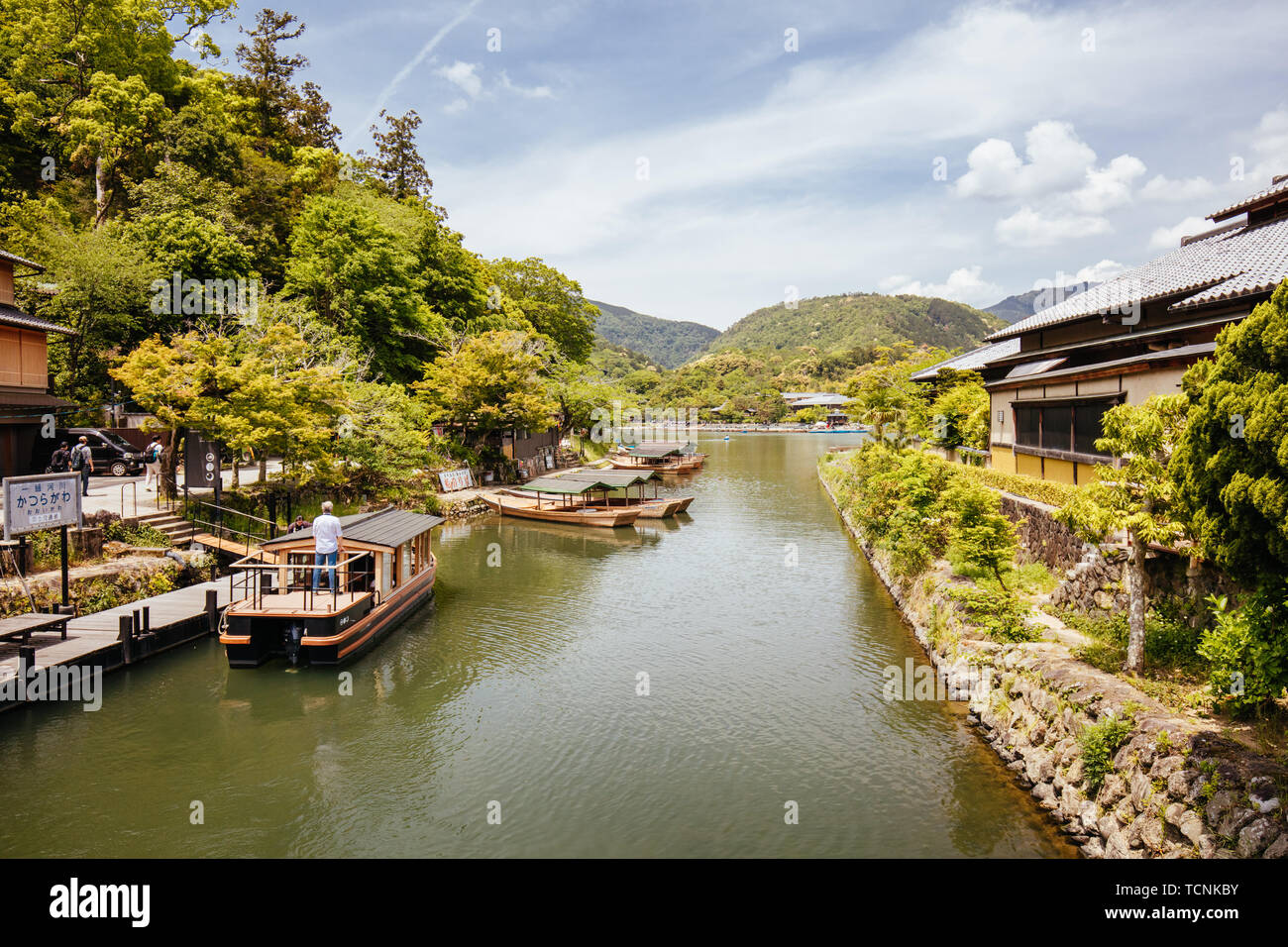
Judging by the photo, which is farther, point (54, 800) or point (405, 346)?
point (405, 346)

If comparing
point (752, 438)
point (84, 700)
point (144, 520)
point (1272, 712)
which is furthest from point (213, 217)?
point (752, 438)

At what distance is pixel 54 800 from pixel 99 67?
155 feet

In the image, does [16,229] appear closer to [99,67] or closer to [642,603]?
[99,67]

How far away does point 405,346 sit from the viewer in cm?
5172

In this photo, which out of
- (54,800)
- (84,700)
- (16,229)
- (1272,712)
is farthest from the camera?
(16,229)

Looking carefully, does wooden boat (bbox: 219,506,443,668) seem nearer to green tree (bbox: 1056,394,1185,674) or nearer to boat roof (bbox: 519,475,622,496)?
boat roof (bbox: 519,475,622,496)

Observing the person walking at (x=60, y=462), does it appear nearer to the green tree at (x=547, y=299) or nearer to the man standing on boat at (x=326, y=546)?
the man standing on boat at (x=326, y=546)

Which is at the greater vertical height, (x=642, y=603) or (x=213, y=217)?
(x=213, y=217)

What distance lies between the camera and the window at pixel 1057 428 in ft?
65.8

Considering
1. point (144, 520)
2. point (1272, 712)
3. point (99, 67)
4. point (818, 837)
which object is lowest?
point (818, 837)

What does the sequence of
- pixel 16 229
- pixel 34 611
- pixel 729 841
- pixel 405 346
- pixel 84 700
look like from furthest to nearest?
pixel 405 346, pixel 16 229, pixel 34 611, pixel 84 700, pixel 729 841

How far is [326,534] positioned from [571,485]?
70.2ft

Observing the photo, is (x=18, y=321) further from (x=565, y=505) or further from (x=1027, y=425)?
Answer: (x=1027, y=425)

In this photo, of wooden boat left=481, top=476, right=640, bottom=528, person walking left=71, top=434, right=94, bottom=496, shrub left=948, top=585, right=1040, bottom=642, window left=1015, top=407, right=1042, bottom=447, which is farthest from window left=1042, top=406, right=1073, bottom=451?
person walking left=71, top=434, right=94, bottom=496
